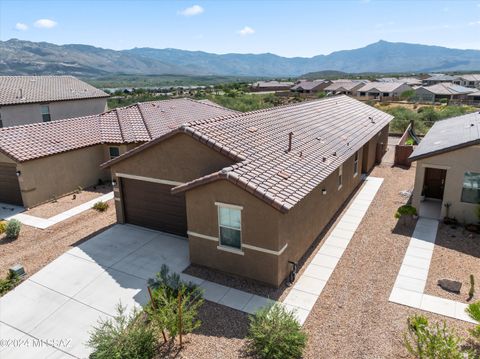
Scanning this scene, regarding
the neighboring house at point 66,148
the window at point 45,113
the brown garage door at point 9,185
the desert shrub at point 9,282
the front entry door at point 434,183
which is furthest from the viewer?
the window at point 45,113

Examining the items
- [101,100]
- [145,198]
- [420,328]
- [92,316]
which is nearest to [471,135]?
[420,328]

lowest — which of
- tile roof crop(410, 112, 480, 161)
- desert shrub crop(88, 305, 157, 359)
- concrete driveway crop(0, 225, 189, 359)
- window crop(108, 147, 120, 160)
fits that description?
concrete driveway crop(0, 225, 189, 359)

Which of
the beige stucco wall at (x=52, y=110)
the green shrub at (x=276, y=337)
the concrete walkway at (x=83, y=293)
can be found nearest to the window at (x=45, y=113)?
the beige stucco wall at (x=52, y=110)

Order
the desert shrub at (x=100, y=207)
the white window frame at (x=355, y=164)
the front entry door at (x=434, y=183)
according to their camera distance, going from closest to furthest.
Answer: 1. the front entry door at (x=434, y=183)
2. the desert shrub at (x=100, y=207)
3. the white window frame at (x=355, y=164)

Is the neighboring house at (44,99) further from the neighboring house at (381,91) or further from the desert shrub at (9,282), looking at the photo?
the neighboring house at (381,91)

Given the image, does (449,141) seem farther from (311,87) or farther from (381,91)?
(311,87)

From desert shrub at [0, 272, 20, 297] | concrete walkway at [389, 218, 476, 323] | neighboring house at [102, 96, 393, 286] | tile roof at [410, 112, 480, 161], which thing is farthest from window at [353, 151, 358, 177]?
desert shrub at [0, 272, 20, 297]

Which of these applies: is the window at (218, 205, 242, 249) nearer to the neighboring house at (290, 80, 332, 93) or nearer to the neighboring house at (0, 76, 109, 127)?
the neighboring house at (0, 76, 109, 127)
